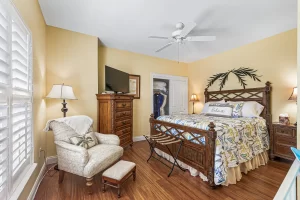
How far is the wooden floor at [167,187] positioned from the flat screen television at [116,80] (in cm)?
184

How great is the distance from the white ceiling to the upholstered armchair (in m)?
1.80

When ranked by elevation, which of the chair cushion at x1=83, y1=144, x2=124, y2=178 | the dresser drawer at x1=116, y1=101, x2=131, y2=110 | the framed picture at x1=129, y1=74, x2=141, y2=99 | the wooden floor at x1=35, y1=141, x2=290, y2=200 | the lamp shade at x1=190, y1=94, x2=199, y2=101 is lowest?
the wooden floor at x1=35, y1=141, x2=290, y2=200

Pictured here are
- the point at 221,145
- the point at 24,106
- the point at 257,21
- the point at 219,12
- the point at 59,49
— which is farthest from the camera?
the point at 59,49

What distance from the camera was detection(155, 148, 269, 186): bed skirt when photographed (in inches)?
79.3

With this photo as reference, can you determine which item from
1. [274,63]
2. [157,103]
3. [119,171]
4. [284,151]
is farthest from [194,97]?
[119,171]

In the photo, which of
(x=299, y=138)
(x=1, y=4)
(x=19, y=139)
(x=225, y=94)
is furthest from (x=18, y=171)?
(x=225, y=94)

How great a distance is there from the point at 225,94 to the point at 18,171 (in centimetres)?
434

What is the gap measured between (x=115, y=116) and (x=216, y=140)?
76.6 inches

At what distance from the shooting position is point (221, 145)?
1.92 metres

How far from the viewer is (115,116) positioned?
9.70 ft

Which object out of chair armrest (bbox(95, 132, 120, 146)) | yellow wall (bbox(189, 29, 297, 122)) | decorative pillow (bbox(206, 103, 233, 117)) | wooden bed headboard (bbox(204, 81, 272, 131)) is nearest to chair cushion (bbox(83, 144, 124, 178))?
chair armrest (bbox(95, 132, 120, 146))

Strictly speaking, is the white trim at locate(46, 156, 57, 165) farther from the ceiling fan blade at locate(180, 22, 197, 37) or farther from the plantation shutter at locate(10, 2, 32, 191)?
the ceiling fan blade at locate(180, 22, 197, 37)

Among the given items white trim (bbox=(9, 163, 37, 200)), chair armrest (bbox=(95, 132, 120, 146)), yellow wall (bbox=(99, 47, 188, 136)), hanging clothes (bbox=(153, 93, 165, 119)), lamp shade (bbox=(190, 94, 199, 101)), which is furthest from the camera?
lamp shade (bbox=(190, 94, 199, 101))

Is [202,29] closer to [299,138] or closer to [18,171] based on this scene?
[299,138]
